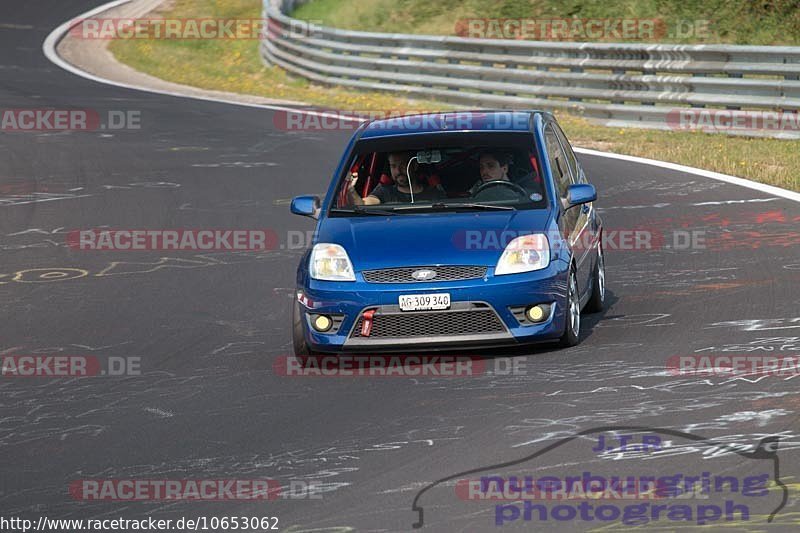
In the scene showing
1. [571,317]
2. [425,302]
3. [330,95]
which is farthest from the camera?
[330,95]

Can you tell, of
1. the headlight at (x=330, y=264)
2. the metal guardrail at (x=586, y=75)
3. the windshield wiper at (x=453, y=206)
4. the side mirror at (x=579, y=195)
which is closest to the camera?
the headlight at (x=330, y=264)

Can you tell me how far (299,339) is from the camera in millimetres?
9773

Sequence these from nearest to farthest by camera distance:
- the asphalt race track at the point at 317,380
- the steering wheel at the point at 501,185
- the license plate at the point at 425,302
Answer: the asphalt race track at the point at 317,380 → the license plate at the point at 425,302 → the steering wheel at the point at 501,185

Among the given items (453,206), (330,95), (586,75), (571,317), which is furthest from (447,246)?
(330,95)

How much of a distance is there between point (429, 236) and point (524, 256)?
0.61 m

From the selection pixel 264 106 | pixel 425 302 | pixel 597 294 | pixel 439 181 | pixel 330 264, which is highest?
pixel 439 181

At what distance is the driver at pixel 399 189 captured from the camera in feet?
34.4

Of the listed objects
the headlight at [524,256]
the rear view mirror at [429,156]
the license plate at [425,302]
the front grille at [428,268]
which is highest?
the rear view mirror at [429,156]

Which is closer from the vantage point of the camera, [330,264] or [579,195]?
[330,264]

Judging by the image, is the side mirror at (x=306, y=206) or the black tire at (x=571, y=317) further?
the side mirror at (x=306, y=206)

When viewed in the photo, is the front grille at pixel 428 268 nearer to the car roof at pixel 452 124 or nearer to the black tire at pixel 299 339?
the black tire at pixel 299 339

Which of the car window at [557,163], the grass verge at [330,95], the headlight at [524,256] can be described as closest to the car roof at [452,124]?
the car window at [557,163]

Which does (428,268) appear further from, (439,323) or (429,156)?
(429,156)

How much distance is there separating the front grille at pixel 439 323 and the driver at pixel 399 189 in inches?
49.5
